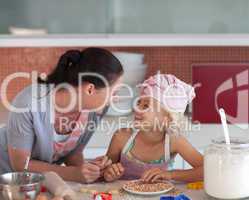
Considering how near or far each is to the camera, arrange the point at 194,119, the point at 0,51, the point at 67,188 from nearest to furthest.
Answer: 1. the point at 67,188
2. the point at 194,119
3. the point at 0,51

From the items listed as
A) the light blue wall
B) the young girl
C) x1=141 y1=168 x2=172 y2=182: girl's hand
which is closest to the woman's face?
the young girl

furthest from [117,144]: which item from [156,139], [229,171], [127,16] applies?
[127,16]

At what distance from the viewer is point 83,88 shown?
1763mm

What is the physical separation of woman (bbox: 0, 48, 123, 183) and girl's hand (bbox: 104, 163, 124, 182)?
0.06 m

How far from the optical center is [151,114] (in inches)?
67.2

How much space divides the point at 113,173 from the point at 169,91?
310mm

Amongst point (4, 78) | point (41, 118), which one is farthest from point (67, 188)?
point (4, 78)

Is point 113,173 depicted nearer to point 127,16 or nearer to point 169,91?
point 169,91

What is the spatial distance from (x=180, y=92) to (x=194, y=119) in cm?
104

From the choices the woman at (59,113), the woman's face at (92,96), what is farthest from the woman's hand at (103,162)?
the woman's face at (92,96)

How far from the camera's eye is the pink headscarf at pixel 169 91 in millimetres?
1649

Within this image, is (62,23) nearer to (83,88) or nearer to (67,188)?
(83,88)

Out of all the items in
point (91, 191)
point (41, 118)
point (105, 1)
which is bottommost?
point (91, 191)

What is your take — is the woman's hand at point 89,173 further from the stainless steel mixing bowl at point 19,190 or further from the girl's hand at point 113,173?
the stainless steel mixing bowl at point 19,190
